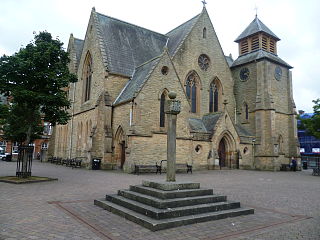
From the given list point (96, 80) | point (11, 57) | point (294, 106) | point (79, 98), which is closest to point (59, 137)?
point (79, 98)

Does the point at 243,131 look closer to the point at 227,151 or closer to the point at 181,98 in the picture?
the point at 227,151

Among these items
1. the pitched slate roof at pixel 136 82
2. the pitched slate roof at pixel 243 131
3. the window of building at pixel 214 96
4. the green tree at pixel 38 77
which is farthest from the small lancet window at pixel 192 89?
the green tree at pixel 38 77

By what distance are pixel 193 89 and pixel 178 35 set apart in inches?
273

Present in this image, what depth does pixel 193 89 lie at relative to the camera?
3036 cm

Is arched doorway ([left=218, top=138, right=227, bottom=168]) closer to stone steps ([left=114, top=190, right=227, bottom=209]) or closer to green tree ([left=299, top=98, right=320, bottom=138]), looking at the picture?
green tree ([left=299, top=98, right=320, bottom=138])

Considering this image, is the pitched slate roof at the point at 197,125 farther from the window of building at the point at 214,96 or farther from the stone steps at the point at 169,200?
the stone steps at the point at 169,200

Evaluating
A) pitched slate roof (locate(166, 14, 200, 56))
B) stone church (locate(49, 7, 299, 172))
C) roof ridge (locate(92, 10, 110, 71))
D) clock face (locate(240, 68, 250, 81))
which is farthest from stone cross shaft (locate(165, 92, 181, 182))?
clock face (locate(240, 68, 250, 81))

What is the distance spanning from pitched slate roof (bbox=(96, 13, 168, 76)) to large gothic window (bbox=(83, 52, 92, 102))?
3.71 meters

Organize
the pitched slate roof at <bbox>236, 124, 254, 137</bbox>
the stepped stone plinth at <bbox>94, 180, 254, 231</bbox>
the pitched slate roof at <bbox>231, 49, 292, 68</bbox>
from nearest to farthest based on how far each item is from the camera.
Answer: the stepped stone plinth at <bbox>94, 180, 254, 231</bbox> < the pitched slate roof at <bbox>236, 124, 254, 137</bbox> < the pitched slate roof at <bbox>231, 49, 292, 68</bbox>

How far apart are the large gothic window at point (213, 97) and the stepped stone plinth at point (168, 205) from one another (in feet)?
78.3

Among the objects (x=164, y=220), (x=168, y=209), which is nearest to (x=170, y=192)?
(x=168, y=209)

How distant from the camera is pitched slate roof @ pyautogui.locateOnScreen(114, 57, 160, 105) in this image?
21.8m

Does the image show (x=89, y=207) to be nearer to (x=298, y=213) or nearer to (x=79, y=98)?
(x=298, y=213)

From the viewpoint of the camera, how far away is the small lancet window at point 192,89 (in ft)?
97.8
